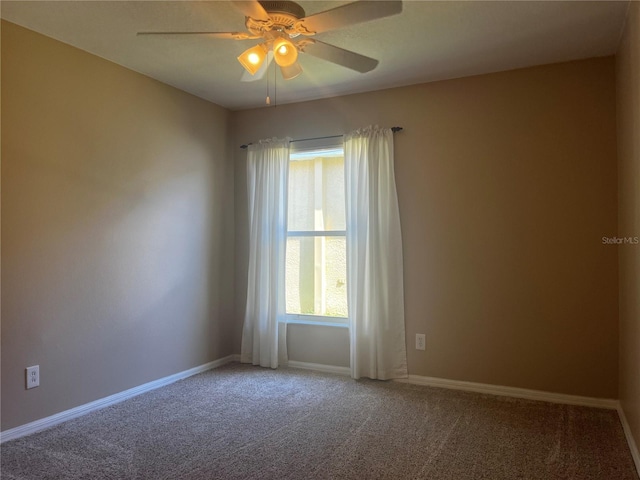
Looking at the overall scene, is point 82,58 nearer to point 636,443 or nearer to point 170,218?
point 170,218

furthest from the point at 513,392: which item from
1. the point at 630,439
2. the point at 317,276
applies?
the point at 317,276

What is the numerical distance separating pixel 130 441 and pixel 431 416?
5.93 feet

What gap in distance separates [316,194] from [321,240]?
1.39ft

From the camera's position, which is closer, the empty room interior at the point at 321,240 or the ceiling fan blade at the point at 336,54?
the ceiling fan blade at the point at 336,54

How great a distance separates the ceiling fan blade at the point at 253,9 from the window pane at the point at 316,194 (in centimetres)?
208

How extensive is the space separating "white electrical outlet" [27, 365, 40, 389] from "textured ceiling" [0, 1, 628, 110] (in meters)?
2.03

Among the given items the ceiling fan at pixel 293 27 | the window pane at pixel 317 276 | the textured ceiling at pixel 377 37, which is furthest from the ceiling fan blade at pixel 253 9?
the window pane at pixel 317 276

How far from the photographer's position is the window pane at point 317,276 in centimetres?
391

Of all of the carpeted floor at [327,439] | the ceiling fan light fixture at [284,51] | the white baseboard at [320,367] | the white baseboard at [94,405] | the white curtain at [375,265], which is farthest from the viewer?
the white baseboard at [320,367]

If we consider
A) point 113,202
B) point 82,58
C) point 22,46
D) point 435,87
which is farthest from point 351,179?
point 22,46

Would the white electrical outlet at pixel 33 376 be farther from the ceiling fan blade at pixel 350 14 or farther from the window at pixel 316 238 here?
the ceiling fan blade at pixel 350 14

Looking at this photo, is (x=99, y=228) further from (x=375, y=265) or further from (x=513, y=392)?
(x=513, y=392)

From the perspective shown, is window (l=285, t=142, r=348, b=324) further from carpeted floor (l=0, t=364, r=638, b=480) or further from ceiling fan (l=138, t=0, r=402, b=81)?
ceiling fan (l=138, t=0, r=402, b=81)

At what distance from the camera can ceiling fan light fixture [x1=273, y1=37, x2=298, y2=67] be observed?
204 centimetres
